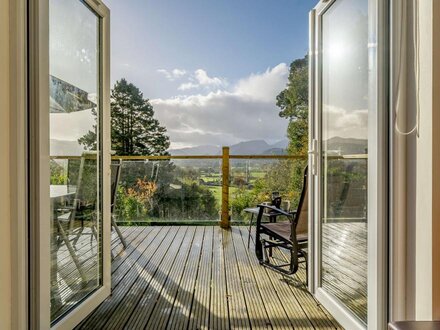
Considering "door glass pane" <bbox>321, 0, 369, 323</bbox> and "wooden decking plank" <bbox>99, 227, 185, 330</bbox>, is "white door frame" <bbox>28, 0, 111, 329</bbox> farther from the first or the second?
"door glass pane" <bbox>321, 0, 369, 323</bbox>

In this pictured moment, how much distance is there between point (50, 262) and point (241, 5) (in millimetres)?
6053

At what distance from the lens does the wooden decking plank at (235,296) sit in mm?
1910

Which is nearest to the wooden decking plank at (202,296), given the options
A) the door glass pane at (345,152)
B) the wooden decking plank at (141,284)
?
the wooden decking plank at (141,284)

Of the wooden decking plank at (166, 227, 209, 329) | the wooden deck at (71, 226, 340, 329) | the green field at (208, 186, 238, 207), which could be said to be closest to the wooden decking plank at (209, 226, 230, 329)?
the wooden deck at (71, 226, 340, 329)

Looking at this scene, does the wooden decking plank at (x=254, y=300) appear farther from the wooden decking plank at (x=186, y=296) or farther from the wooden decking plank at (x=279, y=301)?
the wooden decking plank at (x=186, y=296)

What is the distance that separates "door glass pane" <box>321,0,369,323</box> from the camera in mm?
1733

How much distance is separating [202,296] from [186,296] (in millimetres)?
121

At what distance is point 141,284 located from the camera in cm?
248

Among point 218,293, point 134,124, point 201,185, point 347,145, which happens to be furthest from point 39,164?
point 134,124

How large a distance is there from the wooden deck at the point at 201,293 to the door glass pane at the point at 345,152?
30 cm

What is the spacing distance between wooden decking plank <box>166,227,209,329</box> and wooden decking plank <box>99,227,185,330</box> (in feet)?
0.88

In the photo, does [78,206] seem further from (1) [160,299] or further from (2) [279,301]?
(2) [279,301]

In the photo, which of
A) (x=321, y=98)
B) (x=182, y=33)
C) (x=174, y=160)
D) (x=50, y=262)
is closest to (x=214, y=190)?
(x=174, y=160)

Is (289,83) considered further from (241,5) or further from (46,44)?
(46,44)
